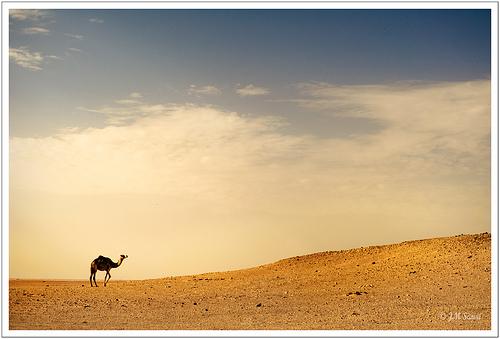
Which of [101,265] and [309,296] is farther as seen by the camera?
[101,265]

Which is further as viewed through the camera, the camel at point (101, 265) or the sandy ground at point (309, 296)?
the camel at point (101, 265)

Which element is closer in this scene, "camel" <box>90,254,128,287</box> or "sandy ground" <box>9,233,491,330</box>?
"sandy ground" <box>9,233,491,330</box>

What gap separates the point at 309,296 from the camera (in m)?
25.8

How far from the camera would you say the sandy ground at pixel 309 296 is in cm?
2003

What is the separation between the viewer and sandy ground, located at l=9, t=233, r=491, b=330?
2003 centimetres
